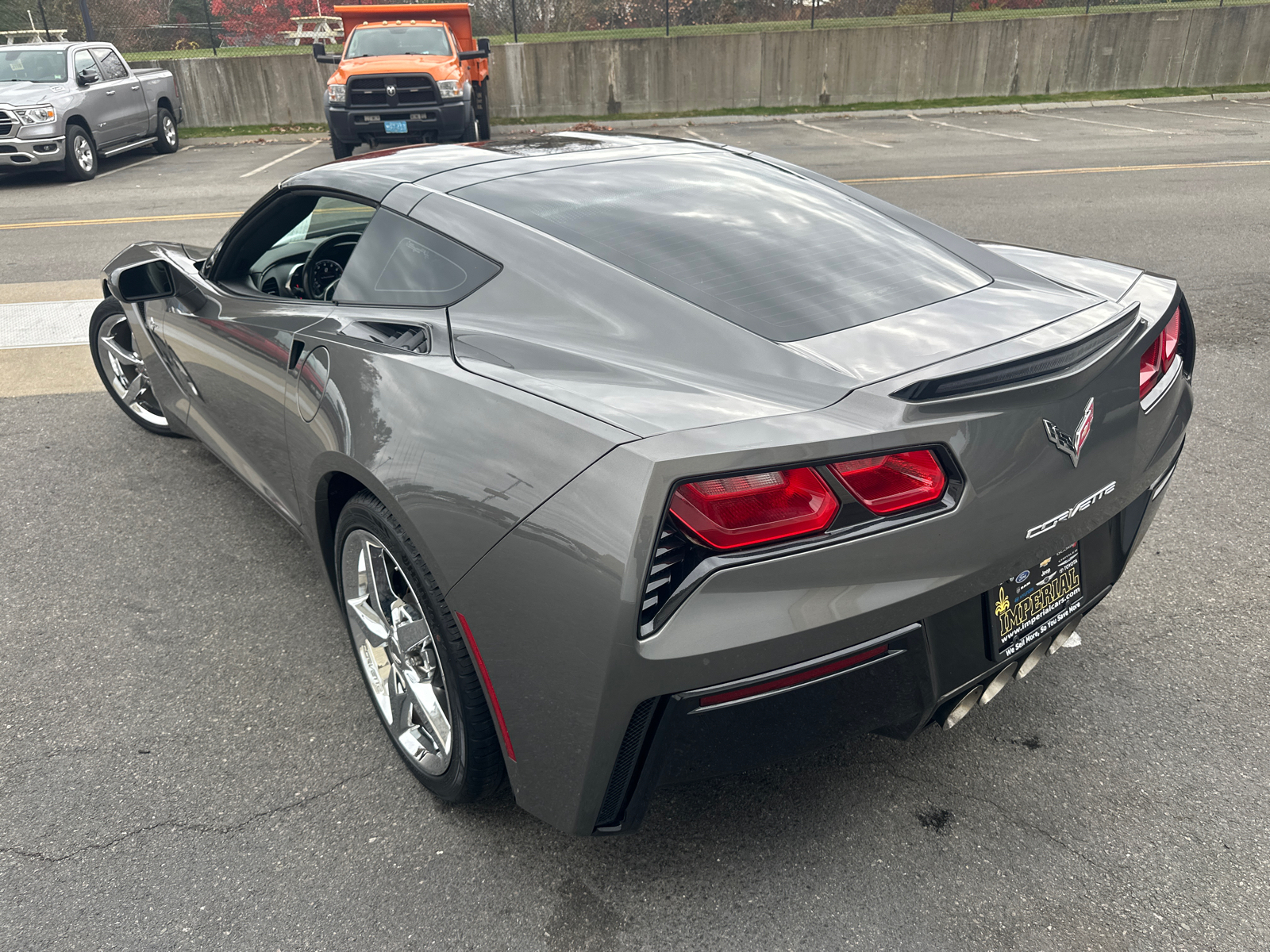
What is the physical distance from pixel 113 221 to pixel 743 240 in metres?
10.00

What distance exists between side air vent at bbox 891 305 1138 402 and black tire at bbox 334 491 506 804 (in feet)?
3.53

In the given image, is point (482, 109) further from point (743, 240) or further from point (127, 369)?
point (743, 240)

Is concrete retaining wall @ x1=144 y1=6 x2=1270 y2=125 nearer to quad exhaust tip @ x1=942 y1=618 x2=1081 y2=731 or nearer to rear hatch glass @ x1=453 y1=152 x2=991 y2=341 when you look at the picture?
rear hatch glass @ x1=453 y1=152 x2=991 y2=341

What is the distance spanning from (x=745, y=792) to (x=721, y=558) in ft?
3.19

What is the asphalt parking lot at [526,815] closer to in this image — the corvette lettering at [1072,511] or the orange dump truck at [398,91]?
the corvette lettering at [1072,511]

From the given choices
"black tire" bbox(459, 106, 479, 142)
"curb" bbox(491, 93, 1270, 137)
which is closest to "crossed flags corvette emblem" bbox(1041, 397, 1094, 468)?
"black tire" bbox(459, 106, 479, 142)

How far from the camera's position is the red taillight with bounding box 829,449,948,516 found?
174 centimetres

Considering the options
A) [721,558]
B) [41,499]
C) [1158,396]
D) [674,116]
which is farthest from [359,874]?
[674,116]

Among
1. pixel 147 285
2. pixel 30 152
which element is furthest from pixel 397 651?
pixel 30 152

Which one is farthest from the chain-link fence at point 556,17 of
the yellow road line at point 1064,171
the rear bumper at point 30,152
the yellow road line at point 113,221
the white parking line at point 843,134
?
the yellow road line at point 113,221

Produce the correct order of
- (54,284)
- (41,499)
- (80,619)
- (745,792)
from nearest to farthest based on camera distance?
(745,792) → (80,619) → (41,499) → (54,284)

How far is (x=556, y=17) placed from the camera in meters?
21.1

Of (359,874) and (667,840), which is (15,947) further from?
(667,840)

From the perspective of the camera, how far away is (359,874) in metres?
2.22
